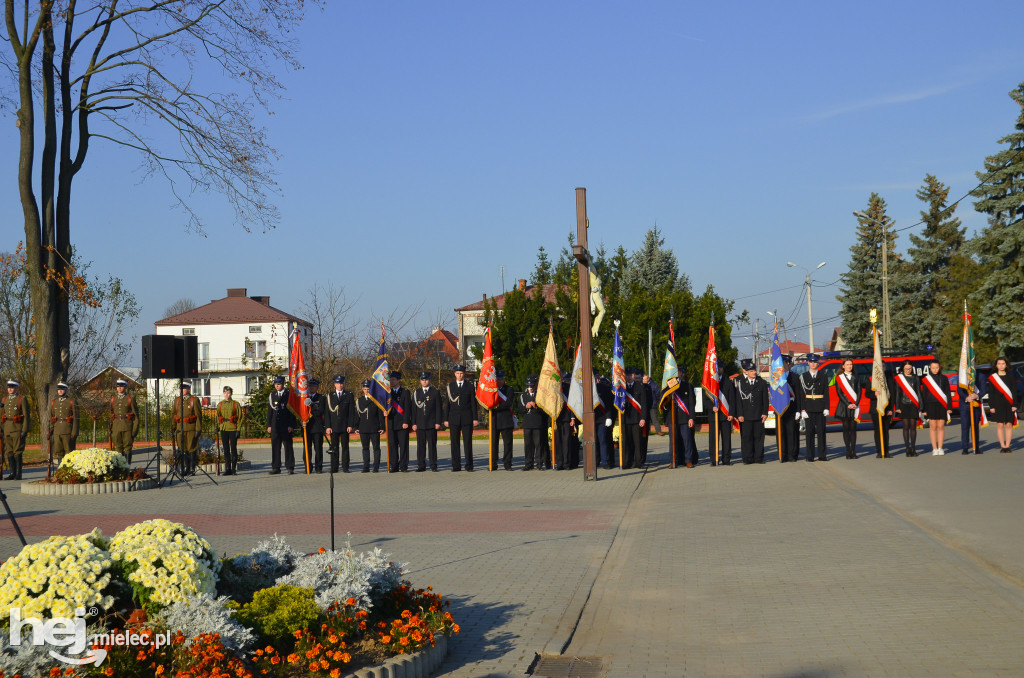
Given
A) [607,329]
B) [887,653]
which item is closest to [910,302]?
[607,329]

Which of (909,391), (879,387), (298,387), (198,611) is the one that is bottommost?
(198,611)

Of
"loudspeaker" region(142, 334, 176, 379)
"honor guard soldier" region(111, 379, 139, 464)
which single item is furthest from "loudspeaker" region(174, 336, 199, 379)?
"honor guard soldier" region(111, 379, 139, 464)

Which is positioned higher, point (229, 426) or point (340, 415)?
point (340, 415)

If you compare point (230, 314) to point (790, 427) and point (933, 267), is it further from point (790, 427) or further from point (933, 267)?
point (790, 427)

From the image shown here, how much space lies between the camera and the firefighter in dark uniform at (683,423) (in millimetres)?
19172

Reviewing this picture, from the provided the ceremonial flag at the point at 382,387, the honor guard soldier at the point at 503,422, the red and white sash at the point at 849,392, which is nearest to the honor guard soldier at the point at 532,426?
the honor guard soldier at the point at 503,422

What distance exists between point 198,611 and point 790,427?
16253 millimetres

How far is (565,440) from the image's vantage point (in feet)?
62.8

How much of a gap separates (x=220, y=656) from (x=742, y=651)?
323 cm

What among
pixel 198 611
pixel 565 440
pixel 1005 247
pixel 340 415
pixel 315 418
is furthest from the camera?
pixel 1005 247

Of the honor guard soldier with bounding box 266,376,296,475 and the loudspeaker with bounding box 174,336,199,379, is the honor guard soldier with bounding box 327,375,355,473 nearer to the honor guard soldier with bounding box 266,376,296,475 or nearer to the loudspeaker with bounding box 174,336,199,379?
the honor guard soldier with bounding box 266,376,296,475

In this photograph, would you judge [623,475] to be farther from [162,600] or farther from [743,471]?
[162,600]

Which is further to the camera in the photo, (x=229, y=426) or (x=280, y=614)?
(x=229, y=426)

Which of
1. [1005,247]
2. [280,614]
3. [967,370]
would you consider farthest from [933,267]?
[280,614]
